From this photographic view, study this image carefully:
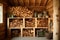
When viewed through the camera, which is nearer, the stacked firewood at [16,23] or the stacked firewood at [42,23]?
the stacked firewood at [16,23]

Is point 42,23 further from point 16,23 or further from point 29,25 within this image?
point 16,23

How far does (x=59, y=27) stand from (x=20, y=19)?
3496mm

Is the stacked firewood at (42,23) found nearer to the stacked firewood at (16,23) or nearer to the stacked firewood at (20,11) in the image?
the stacked firewood at (20,11)

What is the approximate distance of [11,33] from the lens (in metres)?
7.57

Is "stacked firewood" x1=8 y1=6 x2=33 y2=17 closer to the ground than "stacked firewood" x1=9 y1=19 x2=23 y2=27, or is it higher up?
higher up

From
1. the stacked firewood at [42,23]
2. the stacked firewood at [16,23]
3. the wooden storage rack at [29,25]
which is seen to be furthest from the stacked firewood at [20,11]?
the stacked firewood at [42,23]

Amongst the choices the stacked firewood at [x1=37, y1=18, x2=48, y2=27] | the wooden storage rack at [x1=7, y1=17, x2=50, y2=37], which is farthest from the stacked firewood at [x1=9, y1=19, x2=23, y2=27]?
the stacked firewood at [x1=37, y1=18, x2=48, y2=27]

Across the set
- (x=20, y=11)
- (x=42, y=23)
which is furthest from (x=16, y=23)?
(x=42, y=23)

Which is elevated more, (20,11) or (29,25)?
(20,11)

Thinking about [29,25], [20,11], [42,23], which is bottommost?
[29,25]

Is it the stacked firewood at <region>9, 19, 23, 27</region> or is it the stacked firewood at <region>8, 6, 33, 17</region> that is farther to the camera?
the stacked firewood at <region>8, 6, 33, 17</region>

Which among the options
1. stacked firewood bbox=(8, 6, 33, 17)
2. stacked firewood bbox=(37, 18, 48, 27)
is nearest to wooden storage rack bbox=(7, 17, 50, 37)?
stacked firewood bbox=(37, 18, 48, 27)

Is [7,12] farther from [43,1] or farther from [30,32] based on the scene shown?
[43,1]

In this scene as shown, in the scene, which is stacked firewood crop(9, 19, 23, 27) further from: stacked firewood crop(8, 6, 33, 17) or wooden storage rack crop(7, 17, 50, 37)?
stacked firewood crop(8, 6, 33, 17)
